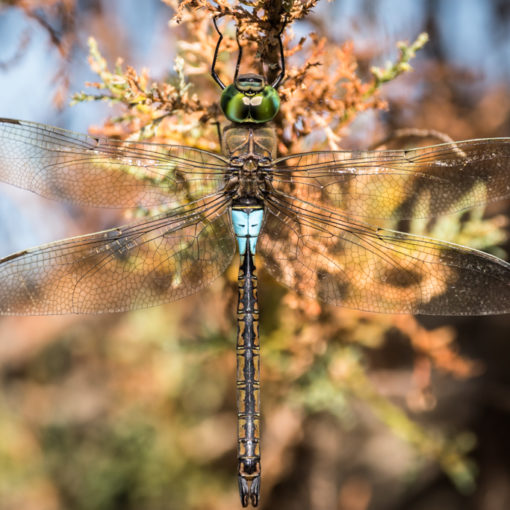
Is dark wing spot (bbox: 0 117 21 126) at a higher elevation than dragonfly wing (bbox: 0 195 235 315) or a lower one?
higher

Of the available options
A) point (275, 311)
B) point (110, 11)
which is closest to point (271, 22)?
point (275, 311)

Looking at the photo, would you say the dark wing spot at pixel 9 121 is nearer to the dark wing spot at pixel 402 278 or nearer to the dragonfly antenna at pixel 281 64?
the dragonfly antenna at pixel 281 64

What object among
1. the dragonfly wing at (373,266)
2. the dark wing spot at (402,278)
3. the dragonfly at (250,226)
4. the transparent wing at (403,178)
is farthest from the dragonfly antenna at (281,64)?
the dark wing spot at (402,278)

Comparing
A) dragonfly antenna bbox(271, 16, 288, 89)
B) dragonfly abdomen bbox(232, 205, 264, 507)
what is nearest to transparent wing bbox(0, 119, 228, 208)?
dragonfly abdomen bbox(232, 205, 264, 507)

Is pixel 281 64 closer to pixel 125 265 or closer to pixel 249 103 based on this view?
pixel 249 103

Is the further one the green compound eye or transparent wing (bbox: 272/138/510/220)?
transparent wing (bbox: 272/138/510/220)

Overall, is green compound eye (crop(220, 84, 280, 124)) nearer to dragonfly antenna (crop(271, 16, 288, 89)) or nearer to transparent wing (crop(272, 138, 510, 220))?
dragonfly antenna (crop(271, 16, 288, 89))
